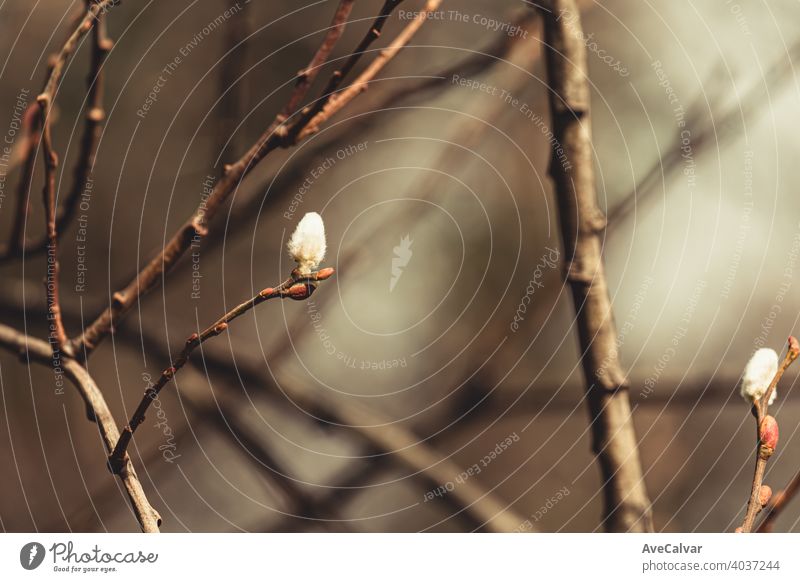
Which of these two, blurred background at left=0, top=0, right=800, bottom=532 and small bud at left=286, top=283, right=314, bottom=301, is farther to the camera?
blurred background at left=0, top=0, right=800, bottom=532

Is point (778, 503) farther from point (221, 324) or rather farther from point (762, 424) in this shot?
point (221, 324)

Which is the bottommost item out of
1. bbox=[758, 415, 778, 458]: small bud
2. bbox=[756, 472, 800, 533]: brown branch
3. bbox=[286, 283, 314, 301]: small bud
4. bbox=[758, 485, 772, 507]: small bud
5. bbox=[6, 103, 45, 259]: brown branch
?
bbox=[756, 472, 800, 533]: brown branch

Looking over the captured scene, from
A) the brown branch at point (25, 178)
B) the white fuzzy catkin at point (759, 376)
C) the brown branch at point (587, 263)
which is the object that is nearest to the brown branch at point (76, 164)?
the brown branch at point (25, 178)

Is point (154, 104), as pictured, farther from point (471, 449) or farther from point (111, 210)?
point (471, 449)

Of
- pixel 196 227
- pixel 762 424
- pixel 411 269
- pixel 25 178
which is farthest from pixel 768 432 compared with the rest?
pixel 25 178

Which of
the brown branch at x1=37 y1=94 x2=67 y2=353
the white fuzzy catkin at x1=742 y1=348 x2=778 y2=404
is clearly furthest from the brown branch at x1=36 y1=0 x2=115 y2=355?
the white fuzzy catkin at x1=742 y1=348 x2=778 y2=404

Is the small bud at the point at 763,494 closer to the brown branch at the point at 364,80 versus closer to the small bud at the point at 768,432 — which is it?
the small bud at the point at 768,432

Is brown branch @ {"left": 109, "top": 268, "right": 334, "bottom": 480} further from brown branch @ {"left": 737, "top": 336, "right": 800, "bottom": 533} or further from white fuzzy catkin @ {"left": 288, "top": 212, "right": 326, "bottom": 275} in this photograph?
brown branch @ {"left": 737, "top": 336, "right": 800, "bottom": 533}
